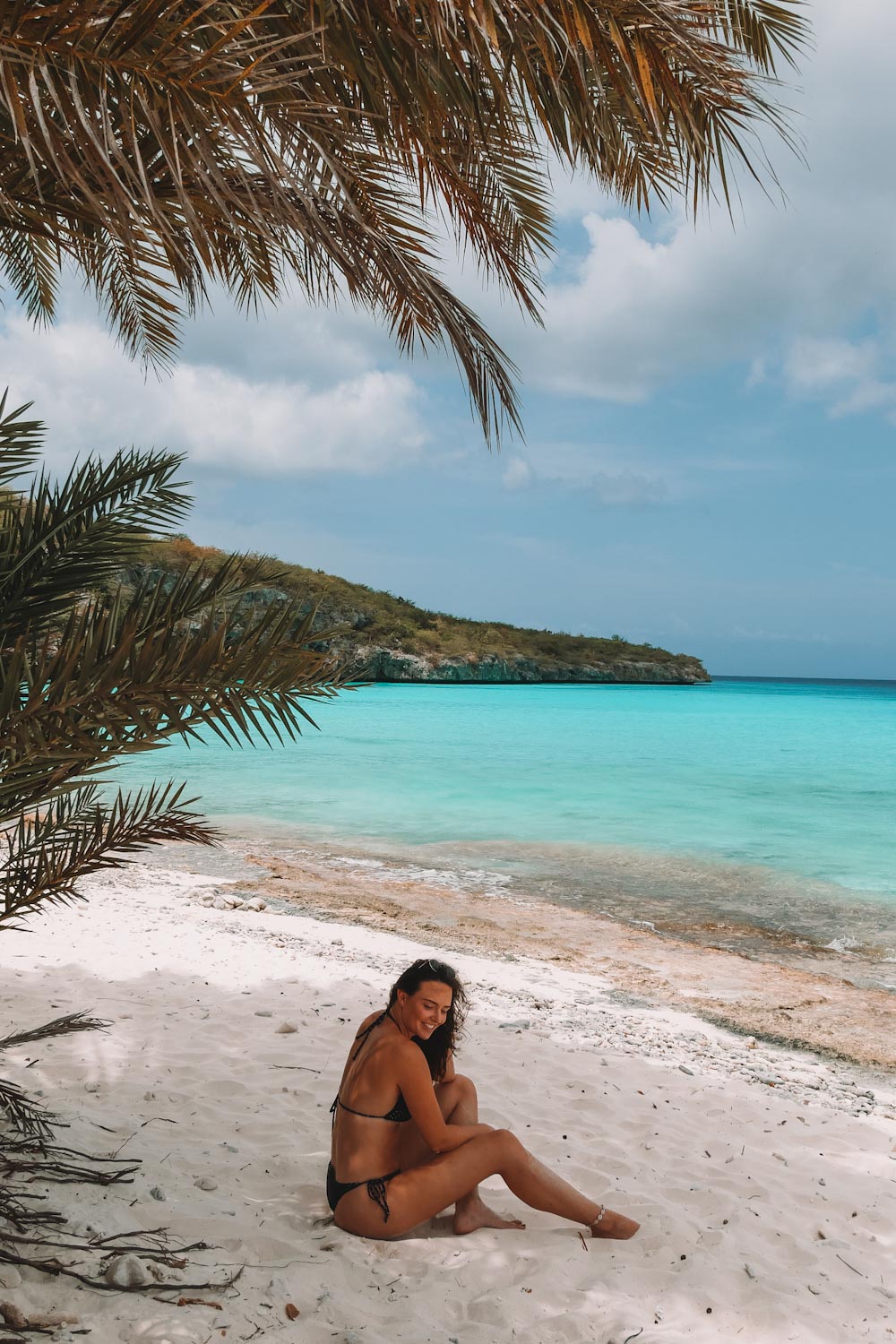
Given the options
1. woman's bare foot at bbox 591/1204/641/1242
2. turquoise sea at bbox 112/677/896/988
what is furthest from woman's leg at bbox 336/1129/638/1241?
turquoise sea at bbox 112/677/896/988

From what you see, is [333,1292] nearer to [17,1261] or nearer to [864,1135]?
[17,1261]

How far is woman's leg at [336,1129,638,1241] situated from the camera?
2787 millimetres

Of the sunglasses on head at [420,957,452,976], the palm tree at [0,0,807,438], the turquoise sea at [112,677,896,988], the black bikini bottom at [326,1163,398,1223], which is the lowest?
the turquoise sea at [112,677,896,988]

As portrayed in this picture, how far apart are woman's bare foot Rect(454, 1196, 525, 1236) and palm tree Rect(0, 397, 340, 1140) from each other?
1.38 metres

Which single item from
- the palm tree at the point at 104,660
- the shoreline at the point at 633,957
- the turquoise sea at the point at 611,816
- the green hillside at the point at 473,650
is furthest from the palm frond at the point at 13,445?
the green hillside at the point at 473,650

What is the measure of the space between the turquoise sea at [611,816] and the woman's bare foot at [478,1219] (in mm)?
5331

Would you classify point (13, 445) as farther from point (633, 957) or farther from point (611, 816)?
point (611, 816)

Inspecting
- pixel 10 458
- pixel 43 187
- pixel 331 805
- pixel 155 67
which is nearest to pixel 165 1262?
pixel 10 458

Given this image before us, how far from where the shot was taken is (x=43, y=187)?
2.82 meters

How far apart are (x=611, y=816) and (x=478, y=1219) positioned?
13.1 meters

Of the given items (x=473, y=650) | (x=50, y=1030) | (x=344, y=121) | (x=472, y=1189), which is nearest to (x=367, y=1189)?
(x=472, y=1189)

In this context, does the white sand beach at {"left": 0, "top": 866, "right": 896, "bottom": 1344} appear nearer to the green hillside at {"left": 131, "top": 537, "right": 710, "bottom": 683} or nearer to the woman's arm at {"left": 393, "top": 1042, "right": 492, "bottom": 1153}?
the woman's arm at {"left": 393, "top": 1042, "right": 492, "bottom": 1153}

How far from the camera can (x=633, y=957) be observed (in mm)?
7277

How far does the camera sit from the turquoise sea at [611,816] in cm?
976
